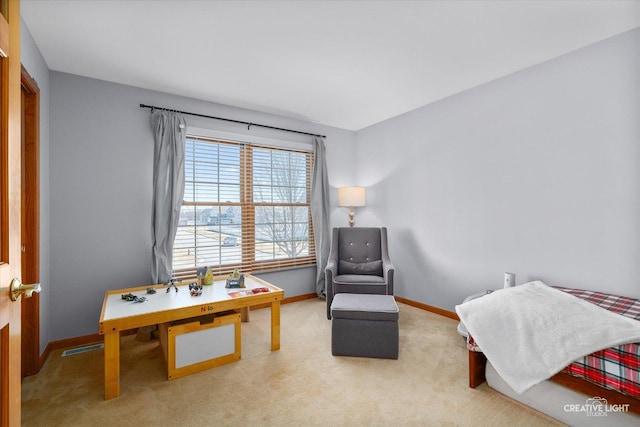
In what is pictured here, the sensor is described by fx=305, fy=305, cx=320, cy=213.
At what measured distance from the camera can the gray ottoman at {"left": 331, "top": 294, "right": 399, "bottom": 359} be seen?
2.51 m

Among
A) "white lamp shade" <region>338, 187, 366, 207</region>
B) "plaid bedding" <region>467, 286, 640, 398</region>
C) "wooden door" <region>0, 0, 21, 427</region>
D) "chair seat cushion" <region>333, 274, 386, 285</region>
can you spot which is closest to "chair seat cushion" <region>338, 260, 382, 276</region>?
"chair seat cushion" <region>333, 274, 386, 285</region>

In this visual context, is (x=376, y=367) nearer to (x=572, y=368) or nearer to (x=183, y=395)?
(x=572, y=368)

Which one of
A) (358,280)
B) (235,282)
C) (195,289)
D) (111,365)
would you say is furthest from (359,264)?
(111,365)

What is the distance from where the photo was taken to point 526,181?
284cm

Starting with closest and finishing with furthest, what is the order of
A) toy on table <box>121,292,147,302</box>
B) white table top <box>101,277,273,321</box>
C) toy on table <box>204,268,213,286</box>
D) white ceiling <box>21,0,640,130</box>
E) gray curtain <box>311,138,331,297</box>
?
white ceiling <box>21,0,640,130</box> → white table top <box>101,277,273,321</box> → toy on table <box>121,292,147,302</box> → toy on table <box>204,268,213,286</box> → gray curtain <box>311,138,331,297</box>

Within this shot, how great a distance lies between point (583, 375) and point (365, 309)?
1.37m

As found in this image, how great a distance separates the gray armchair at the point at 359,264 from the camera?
10.9 ft

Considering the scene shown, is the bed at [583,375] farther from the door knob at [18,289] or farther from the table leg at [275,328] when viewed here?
the door knob at [18,289]

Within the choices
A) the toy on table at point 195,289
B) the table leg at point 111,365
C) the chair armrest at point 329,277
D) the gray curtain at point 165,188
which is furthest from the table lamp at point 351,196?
the table leg at point 111,365

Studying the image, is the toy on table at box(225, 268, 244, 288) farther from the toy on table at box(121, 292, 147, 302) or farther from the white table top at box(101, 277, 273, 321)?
the toy on table at box(121, 292, 147, 302)

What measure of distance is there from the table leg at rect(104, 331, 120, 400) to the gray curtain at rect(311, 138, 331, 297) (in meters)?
2.58

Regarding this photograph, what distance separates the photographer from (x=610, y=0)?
193 centimetres

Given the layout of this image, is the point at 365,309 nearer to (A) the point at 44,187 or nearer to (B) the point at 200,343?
(B) the point at 200,343

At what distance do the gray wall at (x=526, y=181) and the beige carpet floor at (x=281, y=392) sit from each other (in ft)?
3.48
